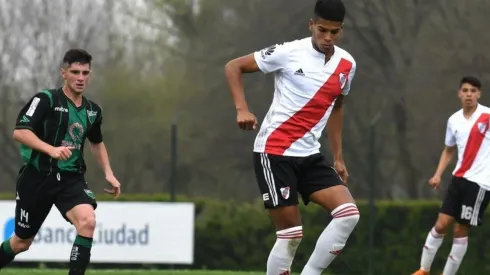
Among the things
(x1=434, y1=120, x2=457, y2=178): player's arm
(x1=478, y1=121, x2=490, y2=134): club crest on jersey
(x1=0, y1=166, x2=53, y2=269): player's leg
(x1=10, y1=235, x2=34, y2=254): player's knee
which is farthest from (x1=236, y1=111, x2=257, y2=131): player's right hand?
(x1=478, y1=121, x2=490, y2=134): club crest on jersey

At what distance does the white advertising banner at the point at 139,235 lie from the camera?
1562cm

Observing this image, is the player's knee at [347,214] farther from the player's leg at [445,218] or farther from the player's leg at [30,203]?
the player's leg at [445,218]

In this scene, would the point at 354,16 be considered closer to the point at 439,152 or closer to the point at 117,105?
the point at 439,152

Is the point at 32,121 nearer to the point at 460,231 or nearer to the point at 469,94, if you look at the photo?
the point at 469,94

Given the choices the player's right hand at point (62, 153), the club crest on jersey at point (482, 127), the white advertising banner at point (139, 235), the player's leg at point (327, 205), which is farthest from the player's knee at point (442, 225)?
the player's right hand at point (62, 153)

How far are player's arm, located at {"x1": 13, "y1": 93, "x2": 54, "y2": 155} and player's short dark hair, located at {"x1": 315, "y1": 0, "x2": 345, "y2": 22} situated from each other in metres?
2.15

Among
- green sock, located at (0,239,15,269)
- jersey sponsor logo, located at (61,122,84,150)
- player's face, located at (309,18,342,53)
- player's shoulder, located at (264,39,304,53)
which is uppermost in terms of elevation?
player's face, located at (309,18,342,53)

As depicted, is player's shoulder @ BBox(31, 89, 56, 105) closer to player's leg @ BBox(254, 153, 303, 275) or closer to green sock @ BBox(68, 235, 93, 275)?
green sock @ BBox(68, 235, 93, 275)

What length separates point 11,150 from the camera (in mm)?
23109

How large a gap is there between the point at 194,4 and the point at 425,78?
569 centimetres

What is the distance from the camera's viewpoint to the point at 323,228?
17.4m

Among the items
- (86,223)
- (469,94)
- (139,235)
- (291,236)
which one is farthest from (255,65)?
(139,235)

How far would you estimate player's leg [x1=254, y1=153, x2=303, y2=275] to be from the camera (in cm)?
741

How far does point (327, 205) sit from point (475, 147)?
450cm
